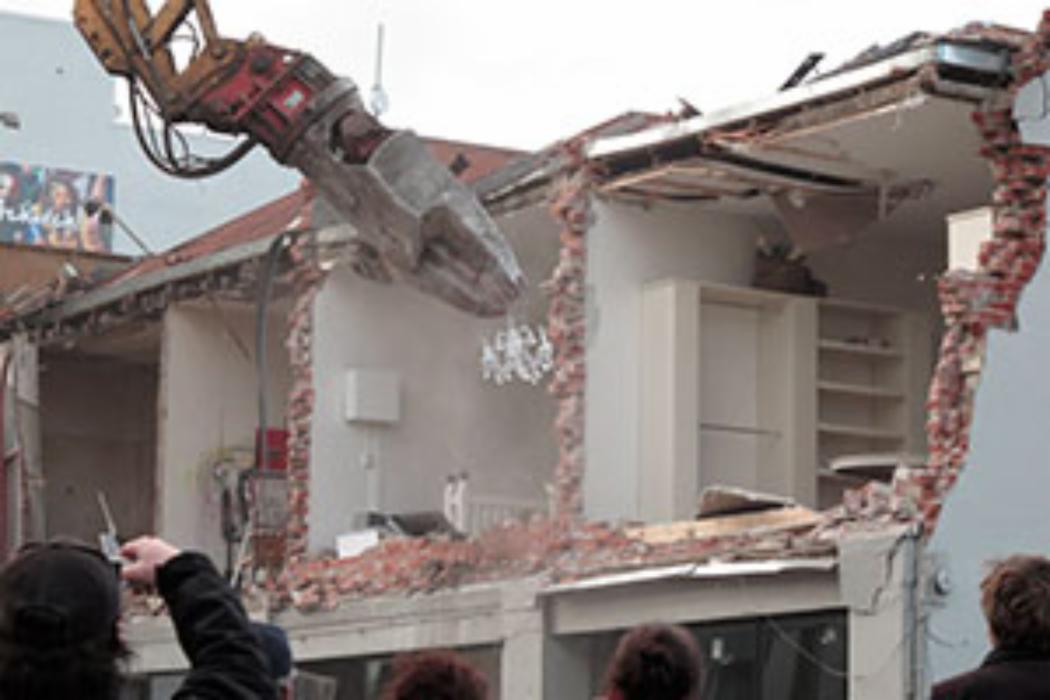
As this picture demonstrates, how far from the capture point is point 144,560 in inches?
177

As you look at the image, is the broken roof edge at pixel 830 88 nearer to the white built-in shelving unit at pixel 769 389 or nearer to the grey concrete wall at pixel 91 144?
the white built-in shelving unit at pixel 769 389

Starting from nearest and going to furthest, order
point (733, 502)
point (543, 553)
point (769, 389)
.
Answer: point (733, 502)
point (543, 553)
point (769, 389)

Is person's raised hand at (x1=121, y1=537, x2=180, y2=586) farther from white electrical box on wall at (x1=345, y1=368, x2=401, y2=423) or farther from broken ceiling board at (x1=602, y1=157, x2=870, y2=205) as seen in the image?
white electrical box on wall at (x1=345, y1=368, x2=401, y2=423)

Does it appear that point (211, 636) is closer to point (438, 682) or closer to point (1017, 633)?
point (438, 682)

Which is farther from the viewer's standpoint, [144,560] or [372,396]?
[372,396]

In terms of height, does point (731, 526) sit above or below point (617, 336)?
below

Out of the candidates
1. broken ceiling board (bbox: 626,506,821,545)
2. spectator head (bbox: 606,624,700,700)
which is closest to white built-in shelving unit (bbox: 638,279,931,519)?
broken ceiling board (bbox: 626,506,821,545)

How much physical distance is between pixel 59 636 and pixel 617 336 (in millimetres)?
18259

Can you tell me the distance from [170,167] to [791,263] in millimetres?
5504

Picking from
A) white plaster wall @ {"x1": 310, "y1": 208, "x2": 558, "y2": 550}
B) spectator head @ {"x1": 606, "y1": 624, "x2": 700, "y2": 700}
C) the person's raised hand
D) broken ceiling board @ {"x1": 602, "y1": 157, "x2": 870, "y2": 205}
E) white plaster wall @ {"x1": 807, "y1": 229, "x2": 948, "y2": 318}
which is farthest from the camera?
white plaster wall @ {"x1": 310, "y1": 208, "x2": 558, "y2": 550}

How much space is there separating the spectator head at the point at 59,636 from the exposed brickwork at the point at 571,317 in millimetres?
17850

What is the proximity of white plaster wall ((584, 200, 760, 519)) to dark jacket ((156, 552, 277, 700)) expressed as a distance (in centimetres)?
1769

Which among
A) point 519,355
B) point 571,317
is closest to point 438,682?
point 571,317

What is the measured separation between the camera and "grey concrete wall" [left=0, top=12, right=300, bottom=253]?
180ft
